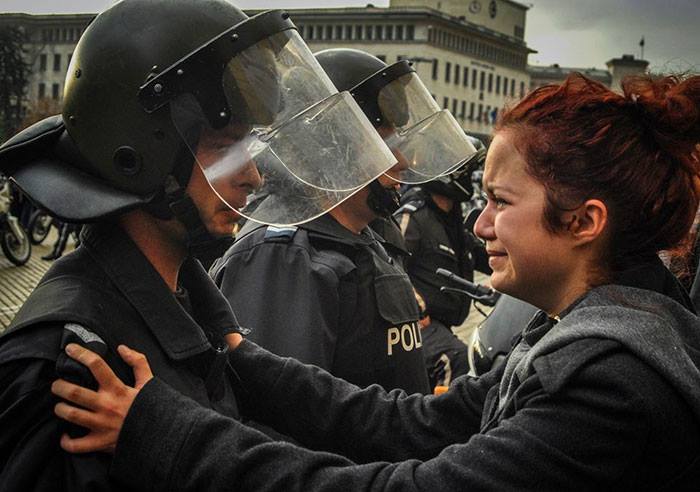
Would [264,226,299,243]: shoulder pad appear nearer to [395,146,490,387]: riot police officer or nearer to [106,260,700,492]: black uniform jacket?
[106,260,700,492]: black uniform jacket

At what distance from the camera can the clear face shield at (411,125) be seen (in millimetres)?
3391

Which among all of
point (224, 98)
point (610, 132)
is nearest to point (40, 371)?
point (224, 98)

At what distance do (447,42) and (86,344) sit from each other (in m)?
73.4

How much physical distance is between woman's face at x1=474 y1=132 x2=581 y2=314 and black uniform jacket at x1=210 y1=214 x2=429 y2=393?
40.5 inches

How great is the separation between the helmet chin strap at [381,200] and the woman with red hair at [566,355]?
138cm

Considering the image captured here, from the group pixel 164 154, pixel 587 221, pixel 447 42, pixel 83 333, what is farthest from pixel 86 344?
pixel 447 42

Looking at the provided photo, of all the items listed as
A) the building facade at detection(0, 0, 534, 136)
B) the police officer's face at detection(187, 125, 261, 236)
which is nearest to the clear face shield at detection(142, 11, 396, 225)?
the police officer's face at detection(187, 125, 261, 236)

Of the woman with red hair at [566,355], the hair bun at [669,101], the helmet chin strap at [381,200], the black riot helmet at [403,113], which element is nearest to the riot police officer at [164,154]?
the woman with red hair at [566,355]

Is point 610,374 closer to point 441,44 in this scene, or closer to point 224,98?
point 224,98

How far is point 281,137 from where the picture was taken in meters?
2.06

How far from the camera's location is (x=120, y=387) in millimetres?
1598

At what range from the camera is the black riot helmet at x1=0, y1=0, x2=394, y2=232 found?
74.5 inches

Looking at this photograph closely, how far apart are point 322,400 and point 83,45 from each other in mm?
1020

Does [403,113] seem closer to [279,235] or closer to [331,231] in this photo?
[331,231]
